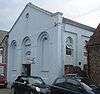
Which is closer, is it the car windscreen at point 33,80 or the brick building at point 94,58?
the car windscreen at point 33,80

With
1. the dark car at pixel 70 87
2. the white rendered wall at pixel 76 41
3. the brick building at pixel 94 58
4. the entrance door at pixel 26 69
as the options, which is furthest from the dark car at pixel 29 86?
the entrance door at pixel 26 69

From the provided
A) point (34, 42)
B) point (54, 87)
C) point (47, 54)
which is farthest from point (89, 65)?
point (54, 87)

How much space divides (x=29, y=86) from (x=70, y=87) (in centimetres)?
450

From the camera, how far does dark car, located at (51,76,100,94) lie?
49.7ft

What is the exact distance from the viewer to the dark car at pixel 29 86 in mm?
18595

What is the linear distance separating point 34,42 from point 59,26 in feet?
15.3

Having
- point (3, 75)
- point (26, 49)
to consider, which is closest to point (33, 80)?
point (26, 49)

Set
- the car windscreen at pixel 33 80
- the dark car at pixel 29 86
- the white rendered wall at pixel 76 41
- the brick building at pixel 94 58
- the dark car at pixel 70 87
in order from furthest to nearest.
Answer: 1. the white rendered wall at pixel 76 41
2. the brick building at pixel 94 58
3. the car windscreen at pixel 33 80
4. the dark car at pixel 29 86
5. the dark car at pixel 70 87

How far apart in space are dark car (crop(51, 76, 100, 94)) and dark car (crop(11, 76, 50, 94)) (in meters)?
1.10

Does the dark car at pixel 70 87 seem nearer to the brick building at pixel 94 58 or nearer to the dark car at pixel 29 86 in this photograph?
the dark car at pixel 29 86

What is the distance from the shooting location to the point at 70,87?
52.4 ft

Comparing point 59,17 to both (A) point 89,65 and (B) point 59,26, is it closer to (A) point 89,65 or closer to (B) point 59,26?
(B) point 59,26

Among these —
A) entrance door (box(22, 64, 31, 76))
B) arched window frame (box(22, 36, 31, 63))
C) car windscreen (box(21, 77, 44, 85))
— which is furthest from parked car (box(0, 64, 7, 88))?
car windscreen (box(21, 77, 44, 85))

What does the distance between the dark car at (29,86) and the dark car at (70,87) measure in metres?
1.10
